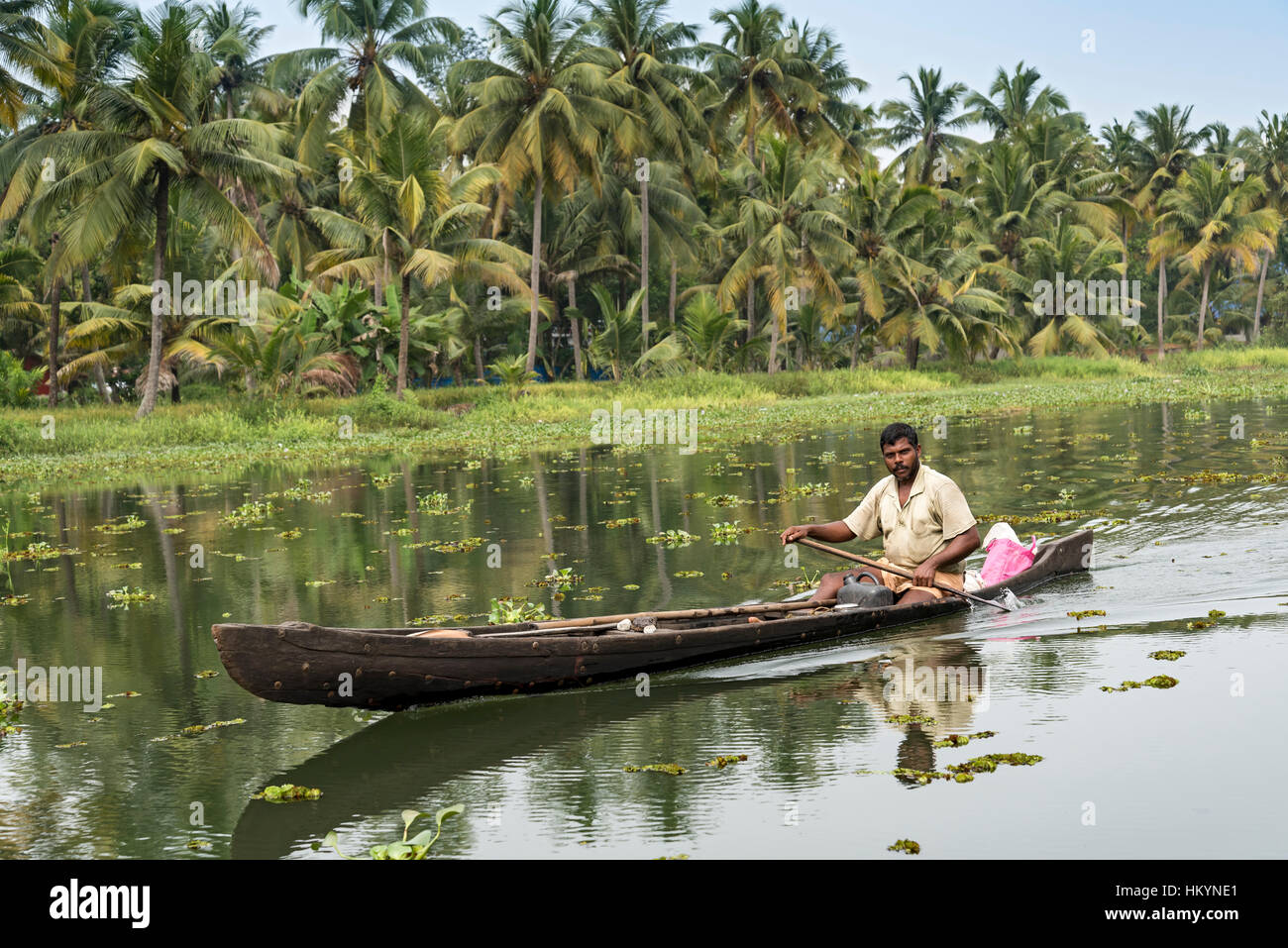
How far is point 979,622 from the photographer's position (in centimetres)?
916

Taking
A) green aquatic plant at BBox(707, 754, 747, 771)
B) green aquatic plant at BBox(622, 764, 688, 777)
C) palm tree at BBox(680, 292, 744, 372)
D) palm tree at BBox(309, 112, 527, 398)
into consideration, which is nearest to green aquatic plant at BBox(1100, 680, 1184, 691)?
green aquatic plant at BBox(707, 754, 747, 771)

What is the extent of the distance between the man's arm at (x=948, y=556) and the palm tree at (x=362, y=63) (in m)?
28.7

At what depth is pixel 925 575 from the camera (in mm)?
Answer: 8852

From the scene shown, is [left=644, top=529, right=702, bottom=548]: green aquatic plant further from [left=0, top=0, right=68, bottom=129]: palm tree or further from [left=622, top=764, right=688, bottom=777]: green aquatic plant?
[left=0, top=0, right=68, bottom=129]: palm tree

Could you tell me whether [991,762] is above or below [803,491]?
below

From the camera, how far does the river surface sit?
5.53 meters

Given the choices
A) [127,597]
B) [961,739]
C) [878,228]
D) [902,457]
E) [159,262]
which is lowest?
[961,739]

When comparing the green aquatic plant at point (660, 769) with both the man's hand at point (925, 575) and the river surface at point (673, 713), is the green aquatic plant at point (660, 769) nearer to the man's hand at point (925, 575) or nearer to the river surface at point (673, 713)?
the river surface at point (673, 713)

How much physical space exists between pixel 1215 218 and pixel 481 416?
1347 inches

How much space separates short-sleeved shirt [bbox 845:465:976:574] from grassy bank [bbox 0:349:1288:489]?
15.0 metres

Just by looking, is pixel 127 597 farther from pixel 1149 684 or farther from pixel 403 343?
pixel 403 343

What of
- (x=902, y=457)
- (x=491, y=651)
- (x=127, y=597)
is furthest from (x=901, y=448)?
(x=127, y=597)
